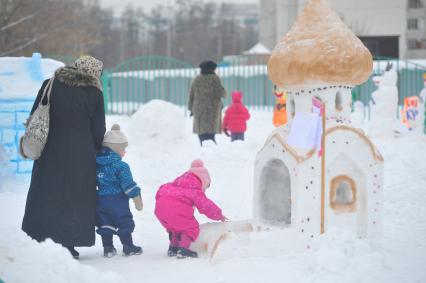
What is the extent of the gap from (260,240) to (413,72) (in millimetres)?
20794

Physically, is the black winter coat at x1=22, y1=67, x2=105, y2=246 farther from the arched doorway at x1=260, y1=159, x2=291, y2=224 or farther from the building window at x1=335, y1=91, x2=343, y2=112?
the building window at x1=335, y1=91, x2=343, y2=112

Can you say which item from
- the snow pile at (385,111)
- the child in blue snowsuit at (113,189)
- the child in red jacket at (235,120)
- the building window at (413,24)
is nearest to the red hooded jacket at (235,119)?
the child in red jacket at (235,120)

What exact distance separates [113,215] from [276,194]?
1609 millimetres

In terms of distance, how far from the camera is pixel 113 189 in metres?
5.55

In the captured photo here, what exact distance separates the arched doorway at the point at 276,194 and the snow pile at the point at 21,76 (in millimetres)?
3734

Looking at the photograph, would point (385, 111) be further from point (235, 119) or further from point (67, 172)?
point (67, 172)

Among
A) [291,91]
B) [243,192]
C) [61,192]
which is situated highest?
[291,91]

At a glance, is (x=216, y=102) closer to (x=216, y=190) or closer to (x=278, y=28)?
(x=216, y=190)

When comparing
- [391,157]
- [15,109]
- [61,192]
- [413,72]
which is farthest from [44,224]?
[413,72]

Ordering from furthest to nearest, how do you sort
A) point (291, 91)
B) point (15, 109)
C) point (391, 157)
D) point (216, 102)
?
point (216, 102), point (391, 157), point (15, 109), point (291, 91)

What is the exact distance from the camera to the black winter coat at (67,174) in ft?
17.4

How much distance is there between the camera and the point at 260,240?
18.4 feet

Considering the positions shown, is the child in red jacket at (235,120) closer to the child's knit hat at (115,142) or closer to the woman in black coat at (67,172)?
the child's knit hat at (115,142)

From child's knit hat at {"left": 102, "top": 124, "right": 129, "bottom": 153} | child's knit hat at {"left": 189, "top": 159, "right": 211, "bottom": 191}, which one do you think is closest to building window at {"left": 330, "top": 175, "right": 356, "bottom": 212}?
child's knit hat at {"left": 189, "top": 159, "right": 211, "bottom": 191}
